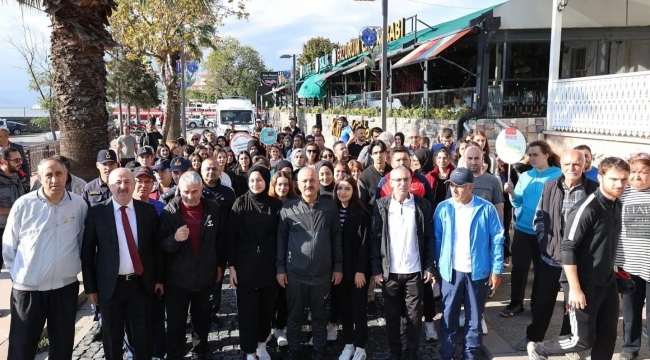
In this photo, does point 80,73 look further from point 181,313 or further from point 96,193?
point 181,313

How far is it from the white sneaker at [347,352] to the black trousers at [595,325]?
5.81 ft

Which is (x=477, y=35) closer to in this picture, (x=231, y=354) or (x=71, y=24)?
(x=71, y=24)

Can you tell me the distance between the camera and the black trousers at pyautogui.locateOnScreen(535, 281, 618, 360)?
3.77m

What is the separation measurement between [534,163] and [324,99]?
23137 millimetres

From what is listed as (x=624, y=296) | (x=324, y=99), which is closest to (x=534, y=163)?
(x=624, y=296)

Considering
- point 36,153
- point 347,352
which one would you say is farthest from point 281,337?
point 36,153

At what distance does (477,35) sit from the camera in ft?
38.9

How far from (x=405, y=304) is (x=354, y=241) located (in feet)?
2.48

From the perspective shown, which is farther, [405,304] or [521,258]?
[521,258]

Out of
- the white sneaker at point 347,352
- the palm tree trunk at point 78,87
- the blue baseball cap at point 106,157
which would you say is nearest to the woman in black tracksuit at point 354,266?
the white sneaker at point 347,352

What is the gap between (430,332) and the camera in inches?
193

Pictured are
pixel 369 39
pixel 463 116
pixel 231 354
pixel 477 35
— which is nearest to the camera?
pixel 231 354

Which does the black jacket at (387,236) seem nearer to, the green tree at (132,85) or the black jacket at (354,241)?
the black jacket at (354,241)

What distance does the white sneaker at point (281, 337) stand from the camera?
481 centimetres
